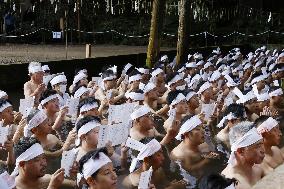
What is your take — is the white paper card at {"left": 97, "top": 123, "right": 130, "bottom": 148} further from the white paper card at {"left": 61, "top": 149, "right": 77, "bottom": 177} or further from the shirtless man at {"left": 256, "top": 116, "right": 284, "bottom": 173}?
the shirtless man at {"left": 256, "top": 116, "right": 284, "bottom": 173}

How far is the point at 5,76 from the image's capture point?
643 inches

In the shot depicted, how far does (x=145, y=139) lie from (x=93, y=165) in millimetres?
1248

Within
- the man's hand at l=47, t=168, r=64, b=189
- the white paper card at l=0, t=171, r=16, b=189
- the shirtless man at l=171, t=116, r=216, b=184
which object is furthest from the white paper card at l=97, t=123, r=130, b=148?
the white paper card at l=0, t=171, r=16, b=189

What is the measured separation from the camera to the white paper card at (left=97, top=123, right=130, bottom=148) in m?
7.09

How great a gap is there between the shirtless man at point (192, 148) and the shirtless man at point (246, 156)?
1396 mm

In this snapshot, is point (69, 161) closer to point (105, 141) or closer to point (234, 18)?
point (105, 141)

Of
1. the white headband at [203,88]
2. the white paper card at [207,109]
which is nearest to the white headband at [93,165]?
the white paper card at [207,109]

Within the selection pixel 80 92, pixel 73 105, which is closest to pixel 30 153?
pixel 73 105

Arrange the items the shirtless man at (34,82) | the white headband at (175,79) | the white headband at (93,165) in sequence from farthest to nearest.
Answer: the white headband at (175,79) → the shirtless man at (34,82) → the white headband at (93,165)

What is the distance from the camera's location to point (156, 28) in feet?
61.7

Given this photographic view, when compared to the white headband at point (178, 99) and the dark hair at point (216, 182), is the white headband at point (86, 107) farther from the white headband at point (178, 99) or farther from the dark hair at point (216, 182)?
the dark hair at point (216, 182)

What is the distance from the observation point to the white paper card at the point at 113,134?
709 cm

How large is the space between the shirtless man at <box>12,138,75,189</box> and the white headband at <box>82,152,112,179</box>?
925mm

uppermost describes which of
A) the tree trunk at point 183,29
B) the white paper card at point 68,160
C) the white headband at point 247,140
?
the tree trunk at point 183,29
